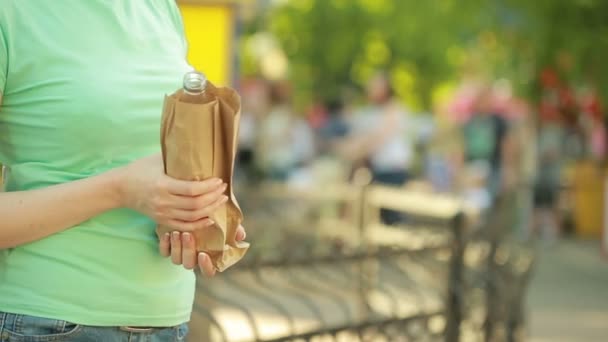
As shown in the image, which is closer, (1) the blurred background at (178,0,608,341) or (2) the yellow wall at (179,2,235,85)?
(2) the yellow wall at (179,2,235,85)

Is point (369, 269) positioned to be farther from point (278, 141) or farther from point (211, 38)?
point (278, 141)

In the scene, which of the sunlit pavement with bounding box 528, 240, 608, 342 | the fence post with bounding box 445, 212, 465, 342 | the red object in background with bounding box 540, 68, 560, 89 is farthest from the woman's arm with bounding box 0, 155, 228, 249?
the red object in background with bounding box 540, 68, 560, 89

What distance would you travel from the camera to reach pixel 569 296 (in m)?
9.91

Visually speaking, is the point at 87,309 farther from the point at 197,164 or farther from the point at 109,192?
the point at 197,164

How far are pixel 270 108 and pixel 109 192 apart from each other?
865 cm

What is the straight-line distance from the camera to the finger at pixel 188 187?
1.80 meters

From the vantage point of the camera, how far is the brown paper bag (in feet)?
5.90

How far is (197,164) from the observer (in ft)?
5.94

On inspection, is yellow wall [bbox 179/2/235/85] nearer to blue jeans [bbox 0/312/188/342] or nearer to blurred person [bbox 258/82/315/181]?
blue jeans [bbox 0/312/188/342]

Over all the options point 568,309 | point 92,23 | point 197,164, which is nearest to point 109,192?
point 197,164

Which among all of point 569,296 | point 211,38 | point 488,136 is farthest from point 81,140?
point 488,136

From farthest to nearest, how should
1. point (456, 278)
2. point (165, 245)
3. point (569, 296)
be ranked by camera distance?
point (569, 296) → point (456, 278) → point (165, 245)

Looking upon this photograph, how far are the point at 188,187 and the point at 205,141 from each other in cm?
8

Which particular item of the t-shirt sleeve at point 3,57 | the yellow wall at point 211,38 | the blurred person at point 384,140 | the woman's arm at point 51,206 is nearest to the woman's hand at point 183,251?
the woman's arm at point 51,206
